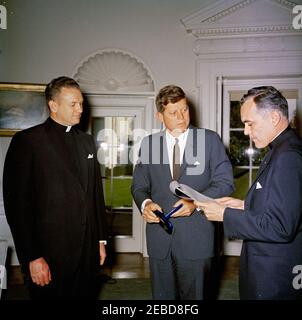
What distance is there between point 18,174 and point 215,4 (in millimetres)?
2223

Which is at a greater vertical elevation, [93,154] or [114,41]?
[114,41]

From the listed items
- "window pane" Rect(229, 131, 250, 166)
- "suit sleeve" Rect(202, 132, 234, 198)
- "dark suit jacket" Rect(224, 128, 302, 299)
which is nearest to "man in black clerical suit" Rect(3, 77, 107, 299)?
"suit sleeve" Rect(202, 132, 234, 198)

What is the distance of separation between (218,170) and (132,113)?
194 cm

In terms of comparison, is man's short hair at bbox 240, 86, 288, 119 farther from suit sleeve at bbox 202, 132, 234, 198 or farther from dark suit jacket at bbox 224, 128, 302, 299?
suit sleeve at bbox 202, 132, 234, 198

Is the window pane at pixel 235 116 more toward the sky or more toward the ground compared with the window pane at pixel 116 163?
more toward the sky

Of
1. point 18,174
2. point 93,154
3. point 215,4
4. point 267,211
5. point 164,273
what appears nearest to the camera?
point 267,211

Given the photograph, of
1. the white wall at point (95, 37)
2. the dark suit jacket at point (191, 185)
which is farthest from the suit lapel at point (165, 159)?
the white wall at point (95, 37)

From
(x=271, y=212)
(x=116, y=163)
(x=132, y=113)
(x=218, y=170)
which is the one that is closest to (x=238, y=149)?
(x=132, y=113)

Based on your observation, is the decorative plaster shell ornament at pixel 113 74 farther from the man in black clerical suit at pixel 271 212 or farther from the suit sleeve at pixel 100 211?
the man in black clerical suit at pixel 271 212

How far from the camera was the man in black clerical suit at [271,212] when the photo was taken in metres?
0.97

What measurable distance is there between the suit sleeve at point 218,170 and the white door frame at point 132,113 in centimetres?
175
